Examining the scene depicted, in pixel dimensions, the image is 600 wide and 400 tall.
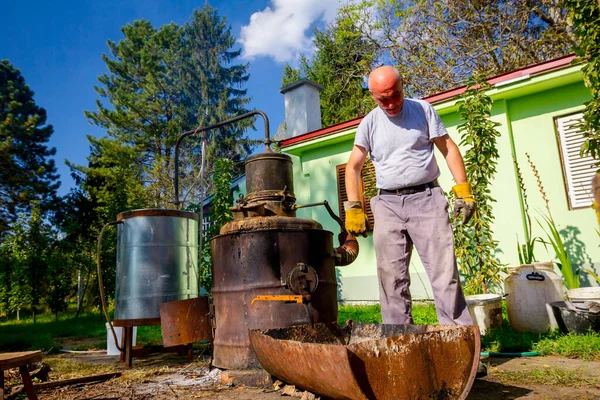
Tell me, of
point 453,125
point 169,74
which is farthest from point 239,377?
point 169,74

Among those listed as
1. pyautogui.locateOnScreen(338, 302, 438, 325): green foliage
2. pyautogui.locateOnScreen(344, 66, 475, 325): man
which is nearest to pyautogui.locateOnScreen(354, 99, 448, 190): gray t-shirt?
pyautogui.locateOnScreen(344, 66, 475, 325): man

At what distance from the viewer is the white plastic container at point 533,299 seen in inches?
165

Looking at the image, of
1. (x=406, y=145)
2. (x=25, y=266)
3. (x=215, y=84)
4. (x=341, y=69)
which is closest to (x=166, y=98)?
(x=215, y=84)

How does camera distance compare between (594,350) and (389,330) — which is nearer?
(389,330)

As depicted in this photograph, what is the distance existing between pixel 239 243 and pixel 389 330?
4.41 ft

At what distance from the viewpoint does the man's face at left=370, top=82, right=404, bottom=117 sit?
293 cm

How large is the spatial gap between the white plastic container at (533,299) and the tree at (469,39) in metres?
9.85

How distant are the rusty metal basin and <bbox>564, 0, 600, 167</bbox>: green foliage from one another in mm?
3374

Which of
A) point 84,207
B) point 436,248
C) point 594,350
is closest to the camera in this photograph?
point 436,248

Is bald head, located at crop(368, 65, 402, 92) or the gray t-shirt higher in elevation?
bald head, located at crop(368, 65, 402, 92)

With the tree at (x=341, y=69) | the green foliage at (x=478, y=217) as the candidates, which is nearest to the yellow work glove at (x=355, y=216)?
the green foliage at (x=478, y=217)

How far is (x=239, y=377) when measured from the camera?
3064mm

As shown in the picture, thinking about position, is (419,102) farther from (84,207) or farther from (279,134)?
(279,134)

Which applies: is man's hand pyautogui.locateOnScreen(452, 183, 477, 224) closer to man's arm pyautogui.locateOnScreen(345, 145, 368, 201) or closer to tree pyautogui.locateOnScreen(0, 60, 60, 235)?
man's arm pyautogui.locateOnScreen(345, 145, 368, 201)
